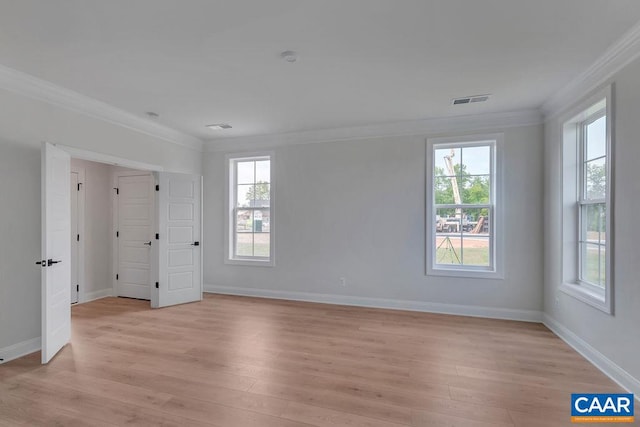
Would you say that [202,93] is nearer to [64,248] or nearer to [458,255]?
[64,248]

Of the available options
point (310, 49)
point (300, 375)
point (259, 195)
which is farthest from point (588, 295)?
point (259, 195)

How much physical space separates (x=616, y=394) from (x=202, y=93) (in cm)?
470

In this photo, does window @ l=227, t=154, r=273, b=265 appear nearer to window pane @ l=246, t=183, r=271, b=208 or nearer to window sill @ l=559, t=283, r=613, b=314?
window pane @ l=246, t=183, r=271, b=208

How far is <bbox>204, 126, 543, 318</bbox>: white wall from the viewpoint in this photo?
169 inches

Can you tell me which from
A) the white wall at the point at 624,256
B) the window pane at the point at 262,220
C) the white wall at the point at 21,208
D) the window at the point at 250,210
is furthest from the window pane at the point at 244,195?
the white wall at the point at 624,256

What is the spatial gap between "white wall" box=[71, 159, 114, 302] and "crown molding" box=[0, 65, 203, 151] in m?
1.52

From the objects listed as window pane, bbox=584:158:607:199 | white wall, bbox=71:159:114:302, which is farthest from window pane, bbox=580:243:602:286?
white wall, bbox=71:159:114:302

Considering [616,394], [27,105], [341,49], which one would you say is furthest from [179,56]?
[616,394]

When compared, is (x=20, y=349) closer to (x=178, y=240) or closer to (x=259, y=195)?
(x=178, y=240)

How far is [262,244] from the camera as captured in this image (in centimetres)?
564

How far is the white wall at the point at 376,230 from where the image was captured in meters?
4.28

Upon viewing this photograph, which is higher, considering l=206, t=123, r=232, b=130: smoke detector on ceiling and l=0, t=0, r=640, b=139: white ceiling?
l=0, t=0, r=640, b=139: white ceiling

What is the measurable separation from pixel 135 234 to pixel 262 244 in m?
2.21

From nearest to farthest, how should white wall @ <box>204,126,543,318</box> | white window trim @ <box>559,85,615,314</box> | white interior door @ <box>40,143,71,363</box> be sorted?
white interior door @ <box>40,143,71,363</box> → white window trim @ <box>559,85,615,314</box> → white wall @ <box>204,126,543,318</box>
